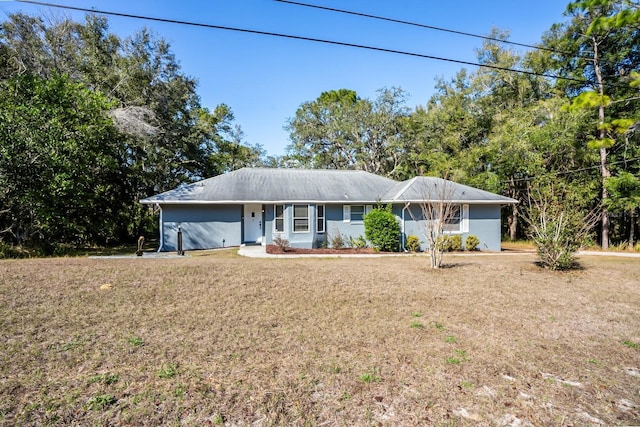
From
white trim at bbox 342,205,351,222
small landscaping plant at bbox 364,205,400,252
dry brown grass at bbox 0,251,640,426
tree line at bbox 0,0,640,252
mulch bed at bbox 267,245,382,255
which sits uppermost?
tree line at bbox 0,0,640,252

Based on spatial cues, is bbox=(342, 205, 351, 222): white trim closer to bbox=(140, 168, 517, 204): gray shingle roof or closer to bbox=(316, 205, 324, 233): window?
bbox=(140, 168, 517, 204): gray shingle roof

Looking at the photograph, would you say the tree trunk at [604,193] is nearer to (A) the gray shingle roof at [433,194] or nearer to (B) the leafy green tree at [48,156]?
(A) the gray shingle roof at [433,194]

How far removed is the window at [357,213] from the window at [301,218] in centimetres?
253

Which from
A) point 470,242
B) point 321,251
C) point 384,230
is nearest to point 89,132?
point 321,251

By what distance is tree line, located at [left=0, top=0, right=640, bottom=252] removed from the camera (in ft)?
49.6

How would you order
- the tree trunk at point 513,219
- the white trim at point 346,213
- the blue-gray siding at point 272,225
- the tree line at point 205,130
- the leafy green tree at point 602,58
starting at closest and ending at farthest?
1. the tree line at point 205,130
2. the blue-gray siding at point 272,225
3. the white trim at point 346,213
4. the leafy green tree at point 602,58
5. the tree trunk at point 513,219

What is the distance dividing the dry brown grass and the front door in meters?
10.1

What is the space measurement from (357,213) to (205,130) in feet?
52.2

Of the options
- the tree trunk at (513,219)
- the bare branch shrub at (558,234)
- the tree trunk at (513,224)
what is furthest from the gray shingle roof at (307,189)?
the tree trunk at (513,224)

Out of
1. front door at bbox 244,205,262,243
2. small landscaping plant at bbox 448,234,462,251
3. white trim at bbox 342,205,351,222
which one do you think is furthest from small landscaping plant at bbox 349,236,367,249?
front door at bbox 244,205,262,243

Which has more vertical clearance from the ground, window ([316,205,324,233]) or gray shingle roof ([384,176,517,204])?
gray shingle roof ([384,176,517,204])

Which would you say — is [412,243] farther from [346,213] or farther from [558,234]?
[558,234]

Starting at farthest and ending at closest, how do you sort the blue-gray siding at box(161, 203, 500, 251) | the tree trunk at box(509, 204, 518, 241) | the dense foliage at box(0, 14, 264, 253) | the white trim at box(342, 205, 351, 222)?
the tree trunk at box(509, 204, 518, 241) → the white trim at box(342, 205, 351, 222) → the blue-gray siding at box(161, 203, 500, 251) → the dense foliage at box(0, 14, 264, 253)

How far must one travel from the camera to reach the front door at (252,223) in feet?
63.1
